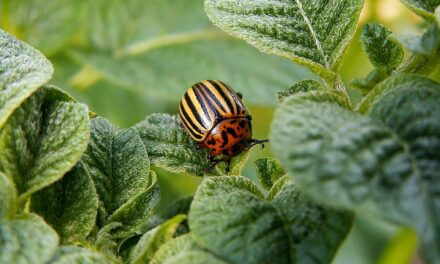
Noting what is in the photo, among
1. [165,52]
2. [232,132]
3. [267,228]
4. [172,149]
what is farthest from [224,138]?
[165,52]

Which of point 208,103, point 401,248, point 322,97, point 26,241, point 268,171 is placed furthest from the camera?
point 401,248

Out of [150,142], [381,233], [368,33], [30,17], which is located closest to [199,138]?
[150,142]

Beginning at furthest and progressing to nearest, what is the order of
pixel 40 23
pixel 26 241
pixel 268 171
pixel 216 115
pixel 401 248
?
pixel 40 23 < pixel 401 248 < pixel 216 115 < pixel 268 171 < pixel 26 241

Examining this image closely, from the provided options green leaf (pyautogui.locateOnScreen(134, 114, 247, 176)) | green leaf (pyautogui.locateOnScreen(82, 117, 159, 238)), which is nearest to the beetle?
green leaf (pyautogui.locateOnScreen(134, 114, 247, 176))

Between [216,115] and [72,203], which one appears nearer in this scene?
[72,203]

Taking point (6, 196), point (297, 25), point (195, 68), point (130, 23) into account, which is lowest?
point (195, 68)

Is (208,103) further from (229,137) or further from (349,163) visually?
(349,163)
